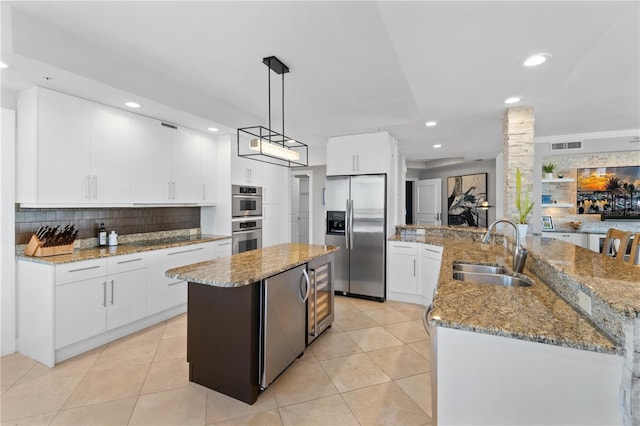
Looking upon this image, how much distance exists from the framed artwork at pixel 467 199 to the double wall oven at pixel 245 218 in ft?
16.7

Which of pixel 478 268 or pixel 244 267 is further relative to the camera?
pixel 478 268

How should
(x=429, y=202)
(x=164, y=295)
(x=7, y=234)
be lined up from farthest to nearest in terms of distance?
(x=429, y=202) → (x=164, y=295) → (x=7, y=234)

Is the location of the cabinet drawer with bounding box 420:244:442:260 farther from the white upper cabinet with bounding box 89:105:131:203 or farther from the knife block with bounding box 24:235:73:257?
the knife block with bounding box 24:235:73:257

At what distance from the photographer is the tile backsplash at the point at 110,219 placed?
111 inches

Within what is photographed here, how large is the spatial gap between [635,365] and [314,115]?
358 cm

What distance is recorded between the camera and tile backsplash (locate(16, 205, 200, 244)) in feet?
9.23

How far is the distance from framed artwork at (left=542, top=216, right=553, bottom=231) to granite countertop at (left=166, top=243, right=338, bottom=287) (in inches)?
188

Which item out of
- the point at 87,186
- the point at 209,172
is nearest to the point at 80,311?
the point at 87,186

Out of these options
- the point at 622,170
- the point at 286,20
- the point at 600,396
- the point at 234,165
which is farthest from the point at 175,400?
the point at 622,170

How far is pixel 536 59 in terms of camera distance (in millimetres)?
2055

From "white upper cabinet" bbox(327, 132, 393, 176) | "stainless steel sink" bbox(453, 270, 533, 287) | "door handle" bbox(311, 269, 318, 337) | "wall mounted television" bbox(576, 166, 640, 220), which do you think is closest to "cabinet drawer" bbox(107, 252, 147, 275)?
"door handle" bbox(311, 269, 318, 337)

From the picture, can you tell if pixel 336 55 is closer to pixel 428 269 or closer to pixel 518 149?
pixel 518 149

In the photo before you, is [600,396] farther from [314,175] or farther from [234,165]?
[314,175]

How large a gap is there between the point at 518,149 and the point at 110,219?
4551 millimetres
